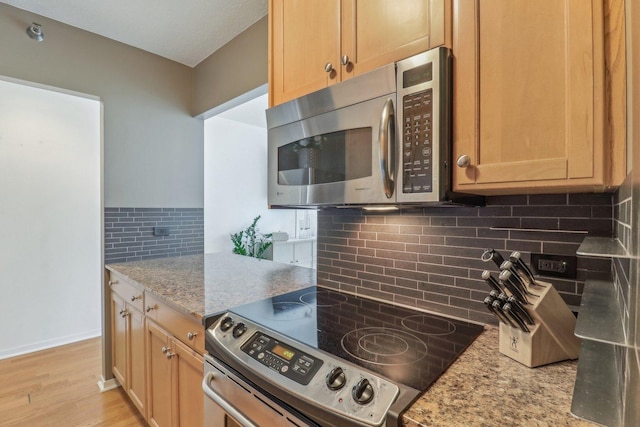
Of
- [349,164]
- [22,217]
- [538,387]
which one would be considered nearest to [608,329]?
[538,387]

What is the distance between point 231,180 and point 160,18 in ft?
8.41

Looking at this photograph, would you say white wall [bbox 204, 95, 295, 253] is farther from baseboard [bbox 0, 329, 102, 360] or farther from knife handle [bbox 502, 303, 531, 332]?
knife handle [bbox 502, 303, 531, 332]

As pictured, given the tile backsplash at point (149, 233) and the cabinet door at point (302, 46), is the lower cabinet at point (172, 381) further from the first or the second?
the cabinet door at point (302, 46)

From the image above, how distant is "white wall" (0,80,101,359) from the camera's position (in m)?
2.83

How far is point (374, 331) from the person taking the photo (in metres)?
1.05

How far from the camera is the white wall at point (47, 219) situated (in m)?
2.83

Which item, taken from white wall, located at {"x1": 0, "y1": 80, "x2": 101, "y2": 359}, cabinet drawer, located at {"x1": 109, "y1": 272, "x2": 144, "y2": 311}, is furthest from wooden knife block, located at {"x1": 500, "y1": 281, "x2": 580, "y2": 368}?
white wall, located at {"x1": 0, "y1": 80, "x2": 101, "y2": 359}

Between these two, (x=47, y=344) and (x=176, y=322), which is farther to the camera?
(x=47, y=344)

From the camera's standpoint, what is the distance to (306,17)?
1.26m

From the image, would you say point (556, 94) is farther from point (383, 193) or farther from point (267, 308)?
point (267, 308)

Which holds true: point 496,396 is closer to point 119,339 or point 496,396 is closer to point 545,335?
point 545,335

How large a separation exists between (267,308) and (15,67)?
241cm

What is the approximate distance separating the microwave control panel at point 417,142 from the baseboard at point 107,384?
8.93ft

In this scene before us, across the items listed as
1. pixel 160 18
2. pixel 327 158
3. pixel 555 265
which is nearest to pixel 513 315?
pixel 555 265
